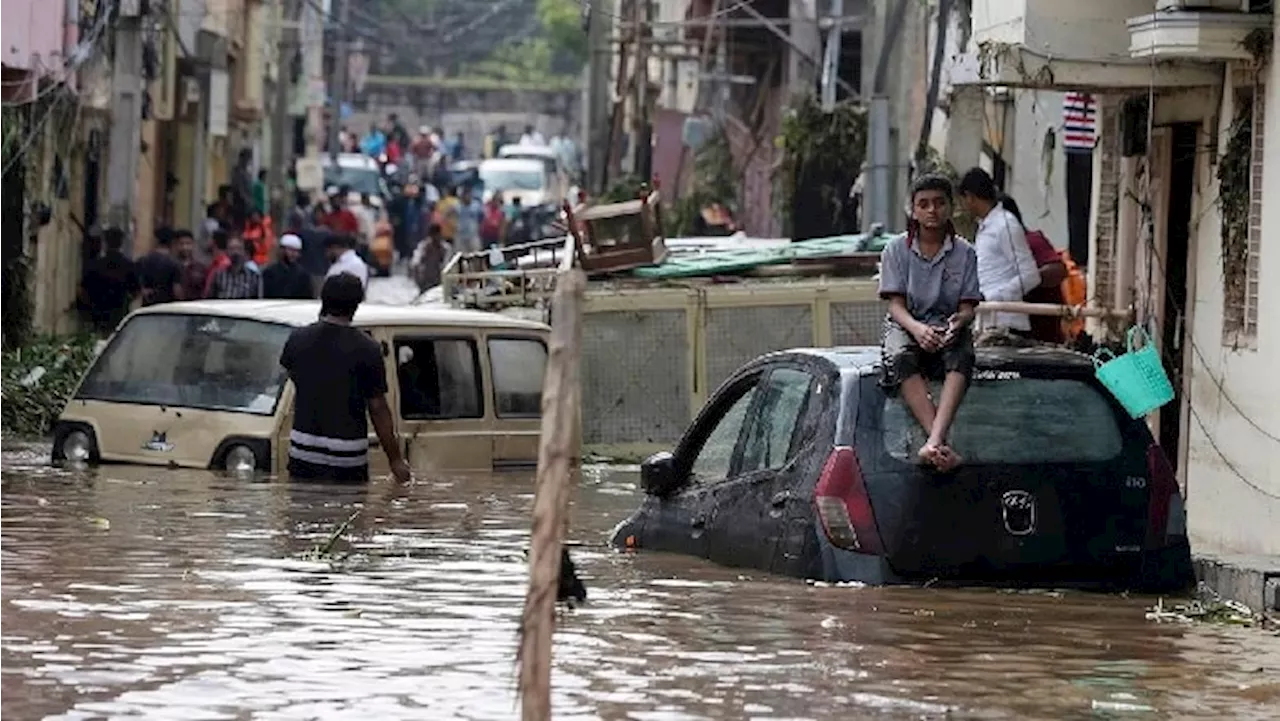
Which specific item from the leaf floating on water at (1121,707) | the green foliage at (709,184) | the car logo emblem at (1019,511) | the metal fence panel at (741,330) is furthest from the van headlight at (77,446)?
the green foliage at (709,184)

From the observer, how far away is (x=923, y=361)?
11906 millimetres

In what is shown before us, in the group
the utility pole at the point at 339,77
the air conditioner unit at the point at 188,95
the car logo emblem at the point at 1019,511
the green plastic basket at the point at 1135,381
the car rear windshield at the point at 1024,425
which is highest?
the utility pole at the point at 339,77

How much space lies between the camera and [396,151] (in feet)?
241

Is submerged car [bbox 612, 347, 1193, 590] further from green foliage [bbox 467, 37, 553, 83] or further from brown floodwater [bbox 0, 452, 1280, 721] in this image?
green foliage [bbox 467, 37, 553, 83]

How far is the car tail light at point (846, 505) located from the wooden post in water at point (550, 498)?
14.1 ft

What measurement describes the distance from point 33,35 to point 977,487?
16.8 meters

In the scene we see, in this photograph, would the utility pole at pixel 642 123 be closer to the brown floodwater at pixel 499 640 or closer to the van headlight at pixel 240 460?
the van headlight at pixel 240 460

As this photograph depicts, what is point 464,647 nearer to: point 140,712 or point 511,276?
point 140,712

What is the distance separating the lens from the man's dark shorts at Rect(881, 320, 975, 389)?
1178 centimetres

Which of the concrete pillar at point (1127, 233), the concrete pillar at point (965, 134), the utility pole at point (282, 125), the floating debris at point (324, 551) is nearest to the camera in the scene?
the floating debris at point (324, 551)

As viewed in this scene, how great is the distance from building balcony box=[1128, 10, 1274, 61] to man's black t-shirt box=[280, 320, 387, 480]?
14.8 ft

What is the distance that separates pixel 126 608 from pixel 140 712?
2448 millimetres

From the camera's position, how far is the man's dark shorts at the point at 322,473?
15477 millimetres

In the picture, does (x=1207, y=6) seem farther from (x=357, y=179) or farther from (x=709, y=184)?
(x=357, y=179)
